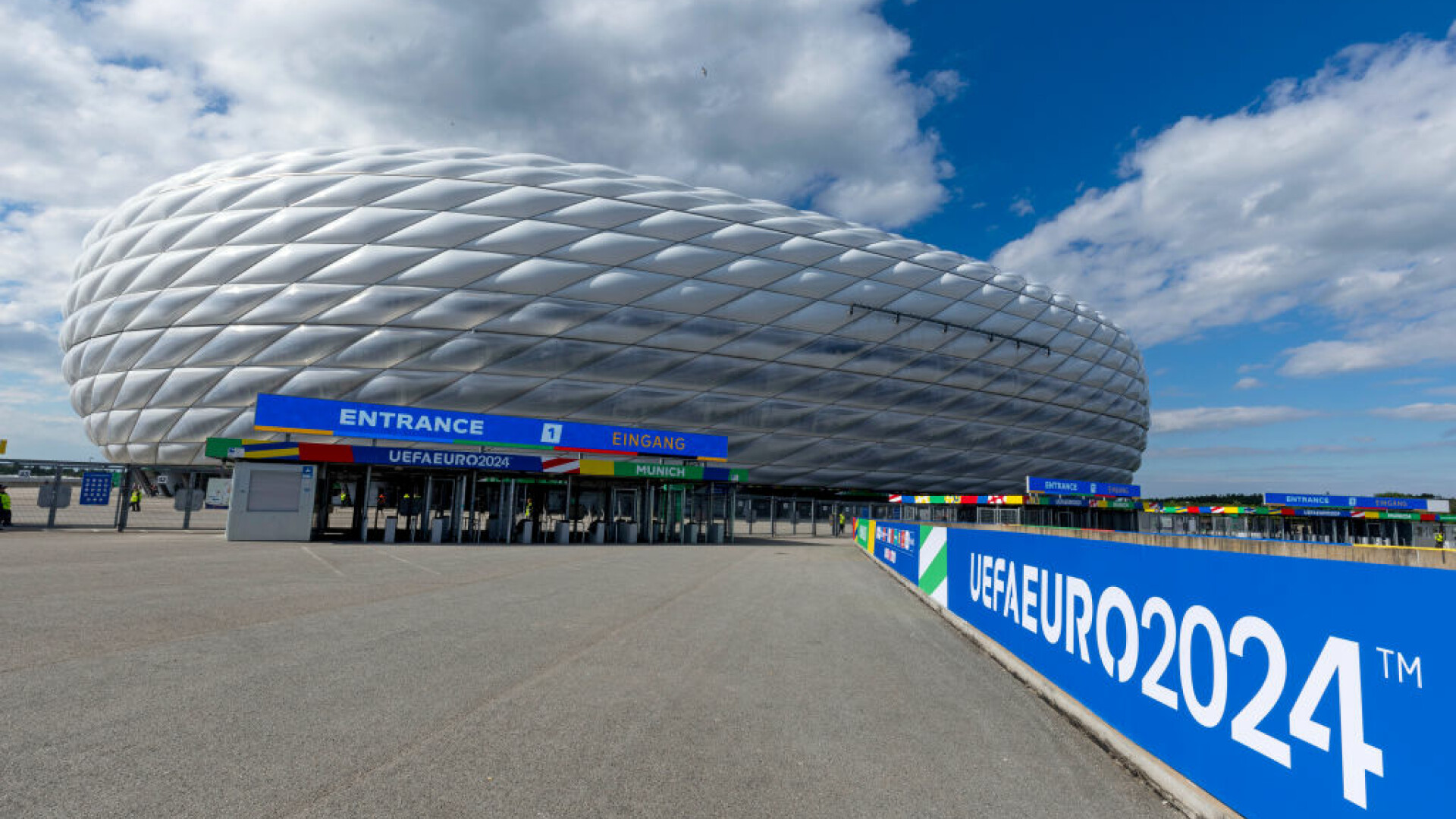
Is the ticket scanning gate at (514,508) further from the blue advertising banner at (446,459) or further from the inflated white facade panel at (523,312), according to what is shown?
the inflated white facade panel at (523,312)

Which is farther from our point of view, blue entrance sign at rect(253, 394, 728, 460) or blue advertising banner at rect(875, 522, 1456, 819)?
blue entrance sign at rect(253, 394, 728, 460)

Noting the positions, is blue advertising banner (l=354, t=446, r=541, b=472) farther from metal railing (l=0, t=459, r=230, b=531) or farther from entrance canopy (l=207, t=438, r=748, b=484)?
metal railing (l=0, t=459, r=230, b=531)

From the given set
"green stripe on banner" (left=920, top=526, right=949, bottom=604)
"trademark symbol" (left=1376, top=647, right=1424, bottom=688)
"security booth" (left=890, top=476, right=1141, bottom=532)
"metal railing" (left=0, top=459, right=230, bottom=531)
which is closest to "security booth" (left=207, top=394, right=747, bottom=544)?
"metal railing" (left=0, top=459, right=230, bottom=531)

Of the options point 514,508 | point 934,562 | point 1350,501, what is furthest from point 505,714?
point 1350,501

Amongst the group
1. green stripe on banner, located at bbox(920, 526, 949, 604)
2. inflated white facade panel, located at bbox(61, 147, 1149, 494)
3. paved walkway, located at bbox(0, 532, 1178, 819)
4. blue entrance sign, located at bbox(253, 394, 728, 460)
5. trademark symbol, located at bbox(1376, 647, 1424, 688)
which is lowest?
paved walkway, located at bbox(0, 532, 1178, 819)

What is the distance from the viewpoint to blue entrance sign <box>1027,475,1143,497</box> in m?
40.5

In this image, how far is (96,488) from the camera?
781 inches

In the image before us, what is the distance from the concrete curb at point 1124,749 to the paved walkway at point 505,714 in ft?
0.29

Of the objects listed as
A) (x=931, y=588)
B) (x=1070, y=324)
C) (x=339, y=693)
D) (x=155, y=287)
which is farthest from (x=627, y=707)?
(x=1070, y=324)

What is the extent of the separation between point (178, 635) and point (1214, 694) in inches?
288

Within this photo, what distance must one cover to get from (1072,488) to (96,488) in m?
42.7

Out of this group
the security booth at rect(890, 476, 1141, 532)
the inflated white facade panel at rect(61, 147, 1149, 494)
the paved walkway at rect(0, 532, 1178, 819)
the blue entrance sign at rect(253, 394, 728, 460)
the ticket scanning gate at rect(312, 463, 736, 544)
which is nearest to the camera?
the paved walkway at rect(0, 532, 1178, 819)

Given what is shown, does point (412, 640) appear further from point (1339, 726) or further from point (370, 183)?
point (370, 183)

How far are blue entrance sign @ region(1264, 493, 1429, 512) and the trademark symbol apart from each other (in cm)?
4449
